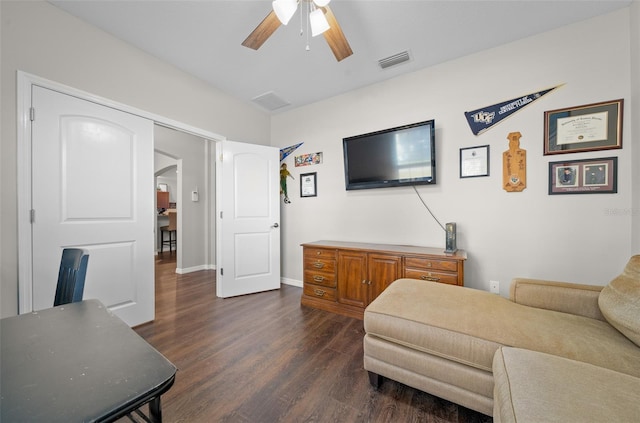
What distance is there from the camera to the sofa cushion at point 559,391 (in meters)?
0.77

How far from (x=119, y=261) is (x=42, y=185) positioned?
0.85m

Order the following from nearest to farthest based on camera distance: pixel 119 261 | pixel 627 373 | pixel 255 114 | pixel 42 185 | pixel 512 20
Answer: pixel 627 373 < pixel 42 185 < pixel 512 20 < pixel 119 261 < pixel 255 114

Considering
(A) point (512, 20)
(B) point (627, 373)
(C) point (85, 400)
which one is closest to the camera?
(C) point (85, 400)

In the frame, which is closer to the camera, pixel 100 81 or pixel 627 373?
pixel 627 373

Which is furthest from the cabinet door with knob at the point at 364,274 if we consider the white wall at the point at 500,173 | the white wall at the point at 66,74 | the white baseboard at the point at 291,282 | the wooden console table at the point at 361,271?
the white wall at the point at 66,74

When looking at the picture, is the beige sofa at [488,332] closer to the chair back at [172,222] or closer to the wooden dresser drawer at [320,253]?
the wooden dresser drawer at [320,253]

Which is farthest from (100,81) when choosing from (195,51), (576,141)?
(576,141)

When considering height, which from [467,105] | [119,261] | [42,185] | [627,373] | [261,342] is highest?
[467,105]

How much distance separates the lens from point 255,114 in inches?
149

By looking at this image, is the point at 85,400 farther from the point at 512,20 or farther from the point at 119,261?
the point at 512,20

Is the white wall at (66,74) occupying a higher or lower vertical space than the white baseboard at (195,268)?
higher

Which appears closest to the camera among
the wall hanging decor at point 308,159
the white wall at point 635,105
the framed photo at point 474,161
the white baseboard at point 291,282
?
the white wall at point 635,105

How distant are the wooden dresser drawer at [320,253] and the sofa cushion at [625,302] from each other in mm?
2035

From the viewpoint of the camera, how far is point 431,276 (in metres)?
2.25
